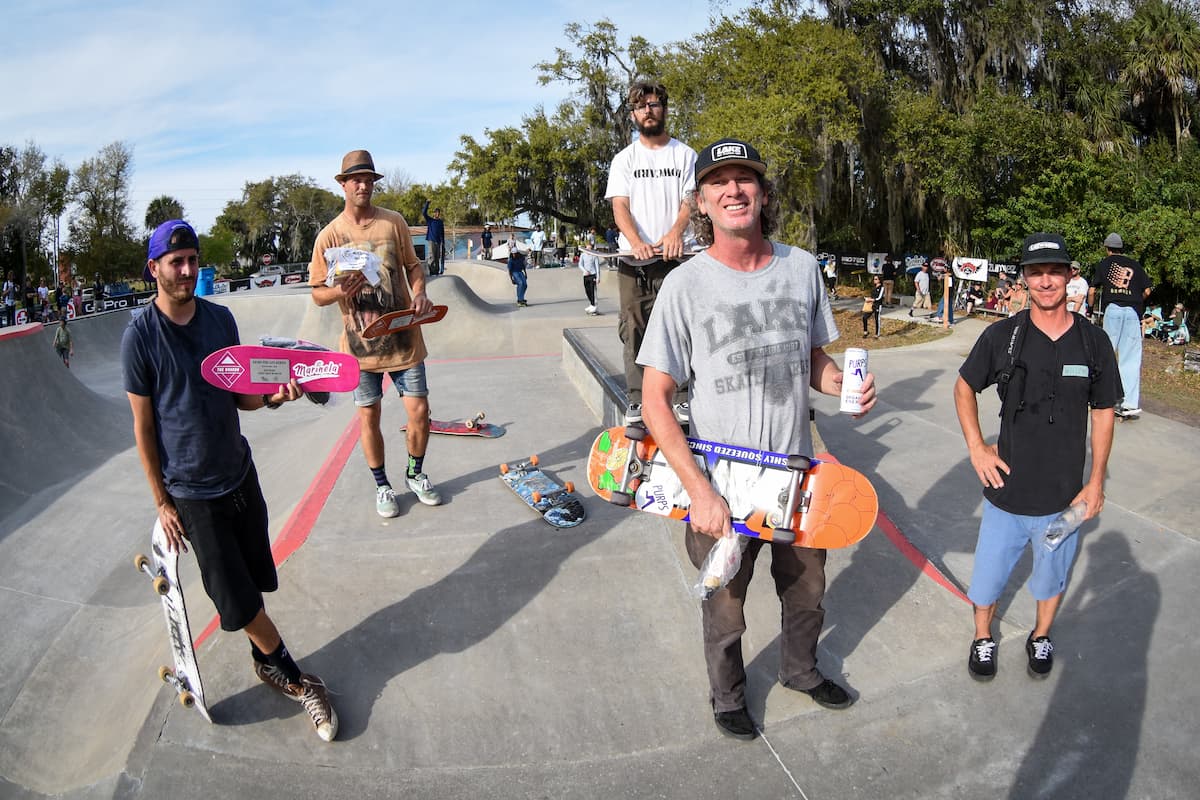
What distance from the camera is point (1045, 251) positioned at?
289 centimetres

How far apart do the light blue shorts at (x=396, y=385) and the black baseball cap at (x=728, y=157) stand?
2.47 metres

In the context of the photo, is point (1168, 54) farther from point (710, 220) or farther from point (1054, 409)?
point (710, 220)

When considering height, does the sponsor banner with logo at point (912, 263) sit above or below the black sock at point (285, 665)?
above

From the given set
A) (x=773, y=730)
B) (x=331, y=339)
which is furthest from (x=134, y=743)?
(x=331, y=339)

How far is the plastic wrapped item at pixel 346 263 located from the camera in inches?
161

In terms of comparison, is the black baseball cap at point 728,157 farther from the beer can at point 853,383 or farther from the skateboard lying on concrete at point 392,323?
the skateboard lying on concrete at point 392,323

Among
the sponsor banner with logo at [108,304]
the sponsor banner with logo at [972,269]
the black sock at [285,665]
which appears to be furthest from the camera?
the sponsor banner with logo at [108,304]

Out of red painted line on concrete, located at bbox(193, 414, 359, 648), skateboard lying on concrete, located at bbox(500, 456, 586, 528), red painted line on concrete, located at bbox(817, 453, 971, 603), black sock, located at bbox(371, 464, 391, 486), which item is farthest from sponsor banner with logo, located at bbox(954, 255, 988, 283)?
black sock, located at bbox(371, 464, 391, 486)

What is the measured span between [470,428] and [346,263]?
2.32 metres

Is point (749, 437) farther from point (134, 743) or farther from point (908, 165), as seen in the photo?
point (908, 165)

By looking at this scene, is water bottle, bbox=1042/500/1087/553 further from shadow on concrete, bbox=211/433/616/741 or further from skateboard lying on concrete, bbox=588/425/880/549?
shadow on concrete, bbox=211/433/616/741

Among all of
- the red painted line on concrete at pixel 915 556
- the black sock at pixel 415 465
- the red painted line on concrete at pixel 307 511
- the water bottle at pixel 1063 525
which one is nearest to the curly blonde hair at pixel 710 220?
the red painted line on concrete at pixel 915 556

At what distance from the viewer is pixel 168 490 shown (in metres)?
2.77

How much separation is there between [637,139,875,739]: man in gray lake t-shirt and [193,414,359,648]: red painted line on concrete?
8.18ft
